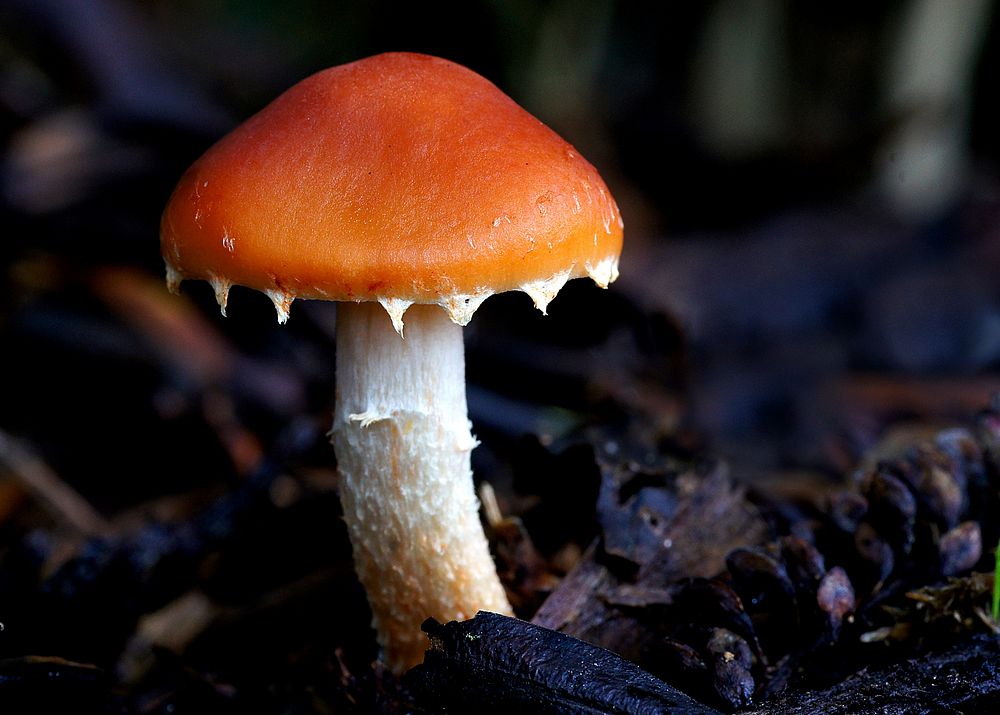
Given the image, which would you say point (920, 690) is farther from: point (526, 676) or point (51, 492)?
point (51, 492)

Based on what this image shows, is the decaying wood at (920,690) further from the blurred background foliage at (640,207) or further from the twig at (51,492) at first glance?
the twig at (51,492)

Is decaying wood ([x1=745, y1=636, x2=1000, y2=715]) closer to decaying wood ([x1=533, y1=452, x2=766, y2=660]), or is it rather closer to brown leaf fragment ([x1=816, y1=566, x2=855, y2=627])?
brown leaf fragment ([x1=816, y1=566, x2=855, y2=627])

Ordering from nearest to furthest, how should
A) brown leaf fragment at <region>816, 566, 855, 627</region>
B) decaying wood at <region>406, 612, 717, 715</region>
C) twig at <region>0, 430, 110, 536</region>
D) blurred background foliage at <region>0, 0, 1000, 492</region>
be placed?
decaying wood at <region>406, 612, 717, 715</region> → brown leaf fragment at <region>816, 566, 855, 627</region> → twig at <region>0, 430, 110, 536</region> → blurred background foliage at <region>0, 0, 1000, 492</region>

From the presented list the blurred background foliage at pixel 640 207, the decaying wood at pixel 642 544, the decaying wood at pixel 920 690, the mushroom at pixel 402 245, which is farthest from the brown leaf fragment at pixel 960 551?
the blurred background foliage at pixel 640 207

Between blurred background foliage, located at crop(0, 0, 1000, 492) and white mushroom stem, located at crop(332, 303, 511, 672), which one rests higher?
blurred background foliage, located at crop(0, 0, 1000, 492)

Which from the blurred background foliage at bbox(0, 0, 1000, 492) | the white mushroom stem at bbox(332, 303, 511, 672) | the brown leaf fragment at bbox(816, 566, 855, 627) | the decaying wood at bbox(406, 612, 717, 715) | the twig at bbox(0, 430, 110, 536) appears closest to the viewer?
the decaying wood at bbox(406, 612, 717, 715)

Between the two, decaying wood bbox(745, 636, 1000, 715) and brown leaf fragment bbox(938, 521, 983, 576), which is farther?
brown leaf fragment bbox(938, 521, 983, 576)

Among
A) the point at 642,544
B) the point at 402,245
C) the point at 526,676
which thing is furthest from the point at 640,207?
the point at 526,676

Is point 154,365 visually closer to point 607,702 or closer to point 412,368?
point 412,368

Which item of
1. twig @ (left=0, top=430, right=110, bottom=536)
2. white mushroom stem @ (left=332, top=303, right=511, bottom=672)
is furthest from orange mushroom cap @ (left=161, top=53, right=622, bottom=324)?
twig @ (left=0, top=430, right=110, bottom=536)
